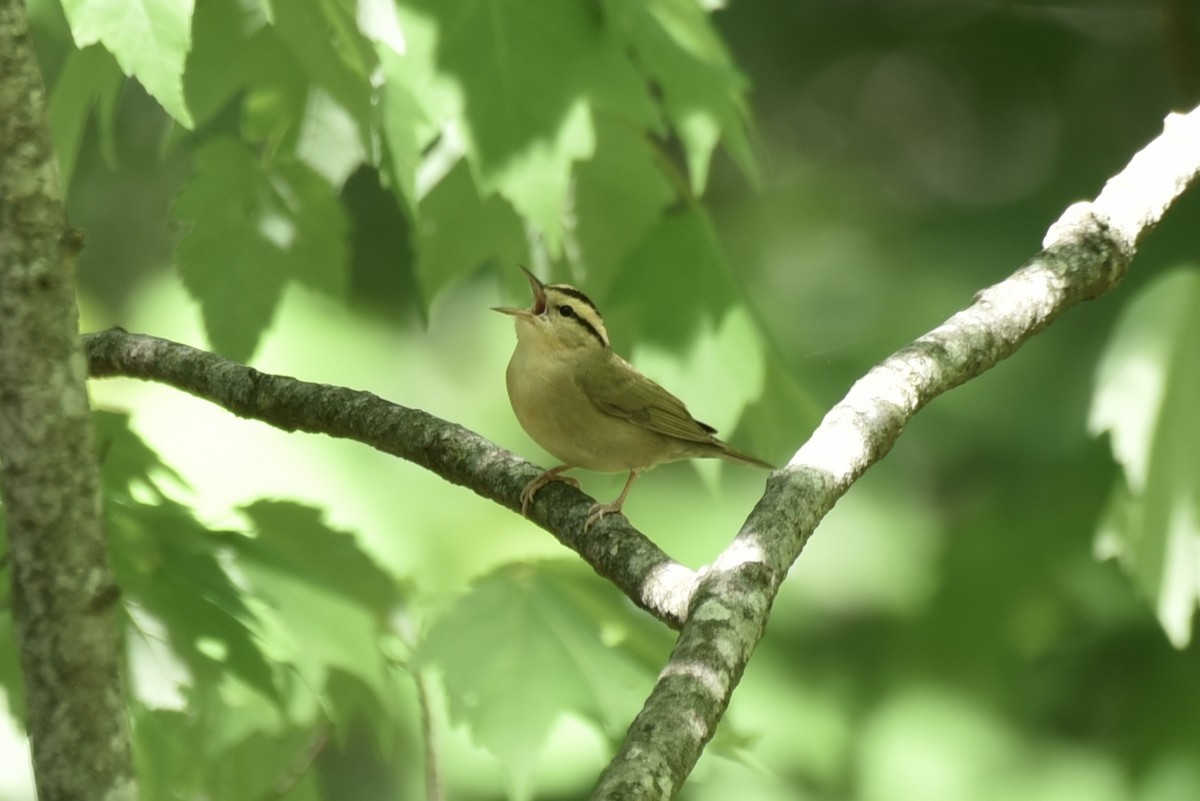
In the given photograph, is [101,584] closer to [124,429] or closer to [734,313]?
[124,429]

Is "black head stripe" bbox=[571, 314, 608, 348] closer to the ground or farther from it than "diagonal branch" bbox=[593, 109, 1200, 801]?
farther from it

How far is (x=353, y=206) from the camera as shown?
478 centimetres

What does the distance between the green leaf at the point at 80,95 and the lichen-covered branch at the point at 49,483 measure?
2.74ft

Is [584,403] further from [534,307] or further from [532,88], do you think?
[532,88]

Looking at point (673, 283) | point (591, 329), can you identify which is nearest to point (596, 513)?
point (673, 283)

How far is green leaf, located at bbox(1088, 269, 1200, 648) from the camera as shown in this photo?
2.89m

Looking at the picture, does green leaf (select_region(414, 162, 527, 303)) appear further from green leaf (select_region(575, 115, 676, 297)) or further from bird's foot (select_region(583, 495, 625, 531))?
bird's foot (select_region(583, 495, 625, 531))

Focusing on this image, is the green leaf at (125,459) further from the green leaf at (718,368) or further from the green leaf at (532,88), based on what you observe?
the green leaf at (718,368)

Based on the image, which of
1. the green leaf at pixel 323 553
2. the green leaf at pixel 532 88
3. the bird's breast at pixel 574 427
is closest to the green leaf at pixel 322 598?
the green leaf at pixel 323 553

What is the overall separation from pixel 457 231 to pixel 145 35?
89cm

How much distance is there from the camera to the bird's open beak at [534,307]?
3.12 metres

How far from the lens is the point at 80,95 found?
2359mm

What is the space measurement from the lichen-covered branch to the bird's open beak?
5.19 ft

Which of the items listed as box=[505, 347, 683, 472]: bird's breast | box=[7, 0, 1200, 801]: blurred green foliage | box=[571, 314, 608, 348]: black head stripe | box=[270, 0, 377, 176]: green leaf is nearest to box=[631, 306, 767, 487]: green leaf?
box=[7, 0, 1200, 801]: blurred green foliage
